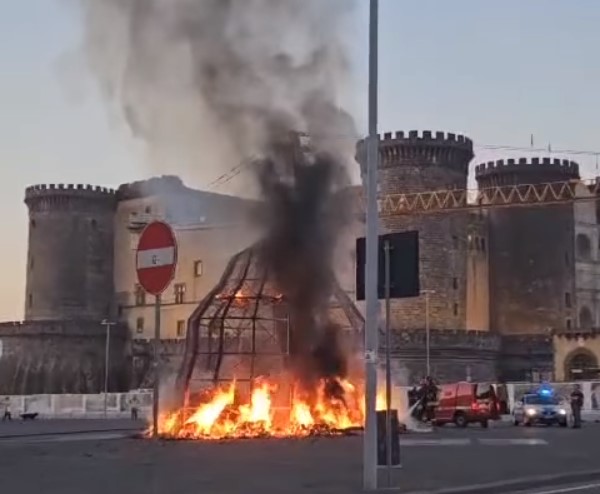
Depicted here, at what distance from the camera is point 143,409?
5606 centimetres

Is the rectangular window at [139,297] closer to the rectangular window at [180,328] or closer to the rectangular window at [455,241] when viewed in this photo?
the rectangular window at [180,328]

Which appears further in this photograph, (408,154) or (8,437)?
(408,154)

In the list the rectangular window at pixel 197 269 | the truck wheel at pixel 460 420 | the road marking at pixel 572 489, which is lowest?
the road marking at pixel 572 489

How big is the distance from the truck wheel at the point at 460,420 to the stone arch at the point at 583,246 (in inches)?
2216

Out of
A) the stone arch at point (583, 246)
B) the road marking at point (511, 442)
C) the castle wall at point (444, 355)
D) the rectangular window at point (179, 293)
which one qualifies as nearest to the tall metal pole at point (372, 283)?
the road marking at point (511, 442)

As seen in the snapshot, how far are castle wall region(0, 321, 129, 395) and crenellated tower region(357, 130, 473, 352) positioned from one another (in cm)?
2534

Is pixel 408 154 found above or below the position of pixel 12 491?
above

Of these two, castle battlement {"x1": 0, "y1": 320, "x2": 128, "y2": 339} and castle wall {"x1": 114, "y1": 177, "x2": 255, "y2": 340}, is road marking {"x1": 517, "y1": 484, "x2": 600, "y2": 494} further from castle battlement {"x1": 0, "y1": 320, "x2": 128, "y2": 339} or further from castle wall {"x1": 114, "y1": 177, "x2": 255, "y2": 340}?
castle battlement {"x1": 0, "y1": 320, "x2": 128, "y2": 339}

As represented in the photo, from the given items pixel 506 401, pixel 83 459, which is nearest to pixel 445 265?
pixel 506 401

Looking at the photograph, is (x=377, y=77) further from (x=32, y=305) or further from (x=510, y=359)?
(x=32, y=305)

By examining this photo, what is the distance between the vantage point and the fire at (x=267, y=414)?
27.8 m

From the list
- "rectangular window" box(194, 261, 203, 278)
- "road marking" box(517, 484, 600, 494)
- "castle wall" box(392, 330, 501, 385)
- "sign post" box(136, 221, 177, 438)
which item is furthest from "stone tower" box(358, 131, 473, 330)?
"sign post" box(136, 221, 177, 438)

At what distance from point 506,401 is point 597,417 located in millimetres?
5844

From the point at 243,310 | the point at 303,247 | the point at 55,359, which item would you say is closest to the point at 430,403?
the point at 243,310
